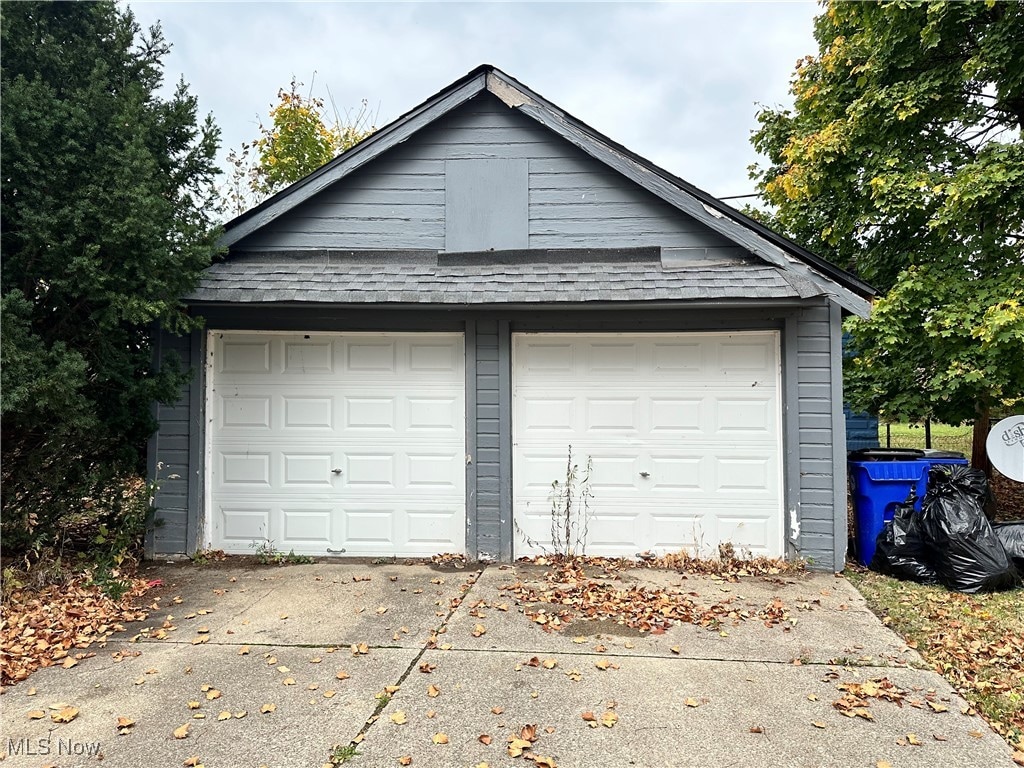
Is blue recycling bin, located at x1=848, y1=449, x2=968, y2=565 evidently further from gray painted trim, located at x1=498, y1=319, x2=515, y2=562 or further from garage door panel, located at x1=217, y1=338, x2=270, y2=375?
garage door panel, located at x1=217, y1=338, x2=270, y2=375

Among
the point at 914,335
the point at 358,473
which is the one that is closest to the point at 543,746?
the point at 358,473

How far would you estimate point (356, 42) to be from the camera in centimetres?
1227

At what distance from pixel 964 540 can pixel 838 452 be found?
114cm

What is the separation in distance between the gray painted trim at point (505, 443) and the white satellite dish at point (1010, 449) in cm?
460

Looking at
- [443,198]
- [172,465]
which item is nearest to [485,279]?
[443,198]

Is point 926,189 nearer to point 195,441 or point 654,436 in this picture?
point 654,436

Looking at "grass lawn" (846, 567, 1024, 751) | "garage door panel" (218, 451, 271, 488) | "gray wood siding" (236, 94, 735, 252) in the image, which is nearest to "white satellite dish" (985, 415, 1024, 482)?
"grass lawn" (846, 567, 1024, 751)

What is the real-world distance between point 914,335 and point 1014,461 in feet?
6.28

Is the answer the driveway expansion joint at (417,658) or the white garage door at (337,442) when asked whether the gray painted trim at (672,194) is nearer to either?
the white garage door at (337,442)

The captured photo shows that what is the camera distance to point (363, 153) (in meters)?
5.94

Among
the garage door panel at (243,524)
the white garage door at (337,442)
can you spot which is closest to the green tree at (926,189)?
the white garage door at (337,442)

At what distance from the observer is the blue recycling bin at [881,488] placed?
551cm

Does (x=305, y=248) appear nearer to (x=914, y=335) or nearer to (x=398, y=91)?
(x=914, y=335)

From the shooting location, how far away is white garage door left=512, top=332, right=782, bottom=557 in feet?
18.6
